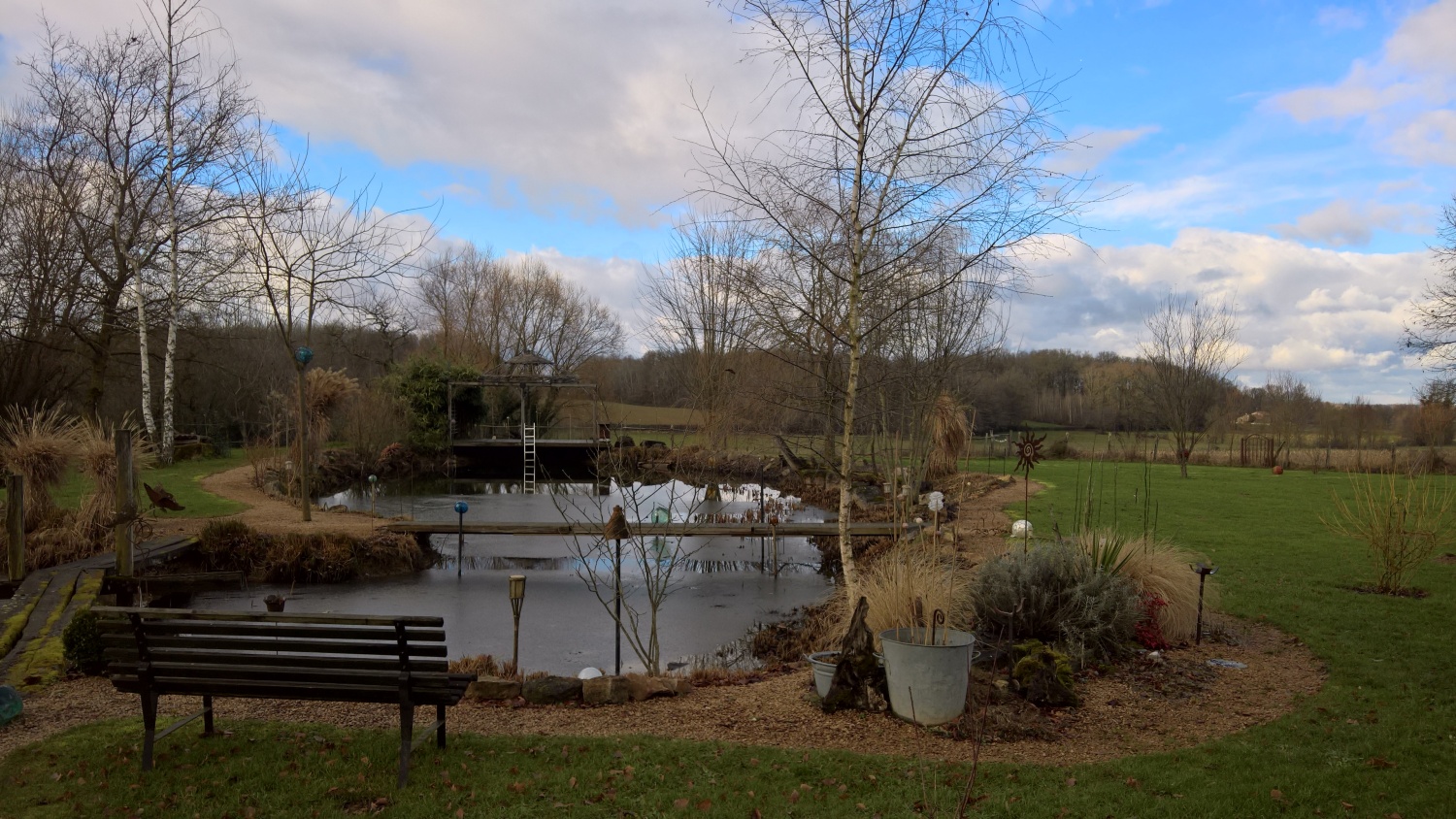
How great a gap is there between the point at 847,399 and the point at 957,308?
362 inches

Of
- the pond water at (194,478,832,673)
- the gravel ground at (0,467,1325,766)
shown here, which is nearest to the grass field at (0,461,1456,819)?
the gravel ground at (0,467,1325,766)

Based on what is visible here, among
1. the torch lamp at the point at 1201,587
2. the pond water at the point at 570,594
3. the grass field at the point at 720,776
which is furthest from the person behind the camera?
the pond water at the point at 570,594

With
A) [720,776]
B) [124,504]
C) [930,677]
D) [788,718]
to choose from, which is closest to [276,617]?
[720,776]

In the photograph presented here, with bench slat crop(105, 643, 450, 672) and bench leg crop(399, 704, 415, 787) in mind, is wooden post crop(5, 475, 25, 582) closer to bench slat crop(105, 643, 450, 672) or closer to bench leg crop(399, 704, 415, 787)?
bench slat crop(105, 643, 450, 672)

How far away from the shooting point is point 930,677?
4785mm

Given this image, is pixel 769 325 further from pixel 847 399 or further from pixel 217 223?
pixel 217 223

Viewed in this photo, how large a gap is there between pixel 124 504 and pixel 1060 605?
7.50 m

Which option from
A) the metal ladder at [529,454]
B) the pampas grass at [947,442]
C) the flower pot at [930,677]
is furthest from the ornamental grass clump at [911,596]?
the metal ladder at [529,454]

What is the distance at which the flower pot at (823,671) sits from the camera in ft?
17.3

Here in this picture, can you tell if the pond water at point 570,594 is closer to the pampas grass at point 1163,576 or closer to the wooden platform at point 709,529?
the wooden platform at point 709,529

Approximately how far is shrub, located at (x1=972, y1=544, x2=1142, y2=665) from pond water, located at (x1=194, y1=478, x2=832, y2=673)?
97.2 inches

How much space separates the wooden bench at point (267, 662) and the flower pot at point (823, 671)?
2235mm

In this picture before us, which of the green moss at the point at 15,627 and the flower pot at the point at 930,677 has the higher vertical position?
the flower pot at the point at 930,677

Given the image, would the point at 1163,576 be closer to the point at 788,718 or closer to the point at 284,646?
the point at 788,718
